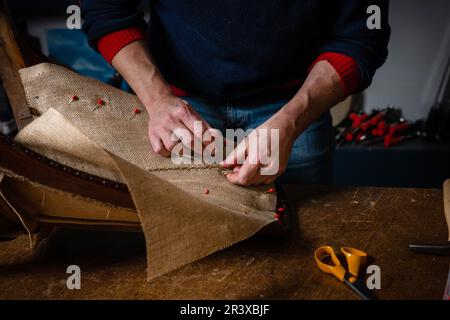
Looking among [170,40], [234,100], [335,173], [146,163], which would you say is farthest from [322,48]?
[335,173]

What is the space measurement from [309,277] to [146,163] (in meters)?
0.34

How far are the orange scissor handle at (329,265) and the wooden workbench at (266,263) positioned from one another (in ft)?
0.03

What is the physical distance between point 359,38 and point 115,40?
0.53 m

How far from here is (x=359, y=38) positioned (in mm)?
861

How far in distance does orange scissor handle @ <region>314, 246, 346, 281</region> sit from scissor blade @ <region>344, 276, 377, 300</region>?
0.04 ft

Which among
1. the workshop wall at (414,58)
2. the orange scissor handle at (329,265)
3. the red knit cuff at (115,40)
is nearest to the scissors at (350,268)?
the orange scissor handle at (329,265)

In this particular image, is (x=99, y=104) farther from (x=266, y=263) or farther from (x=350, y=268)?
(x=350, y=268)

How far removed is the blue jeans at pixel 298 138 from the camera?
98 cm

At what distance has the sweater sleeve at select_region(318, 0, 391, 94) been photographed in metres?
0.85

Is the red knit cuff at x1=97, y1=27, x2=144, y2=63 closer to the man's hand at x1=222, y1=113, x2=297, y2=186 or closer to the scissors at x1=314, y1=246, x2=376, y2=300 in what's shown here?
the man's hand at x1=222, y1=113, x2=297, y2=186

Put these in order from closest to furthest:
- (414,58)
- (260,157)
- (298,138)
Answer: (260,157)
(298,138)
(414,58)

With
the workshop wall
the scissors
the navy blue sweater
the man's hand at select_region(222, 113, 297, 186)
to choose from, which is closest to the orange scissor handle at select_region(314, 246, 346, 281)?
the scissors

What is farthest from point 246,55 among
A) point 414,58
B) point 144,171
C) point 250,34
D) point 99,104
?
point 414,58

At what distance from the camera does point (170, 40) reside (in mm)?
954
